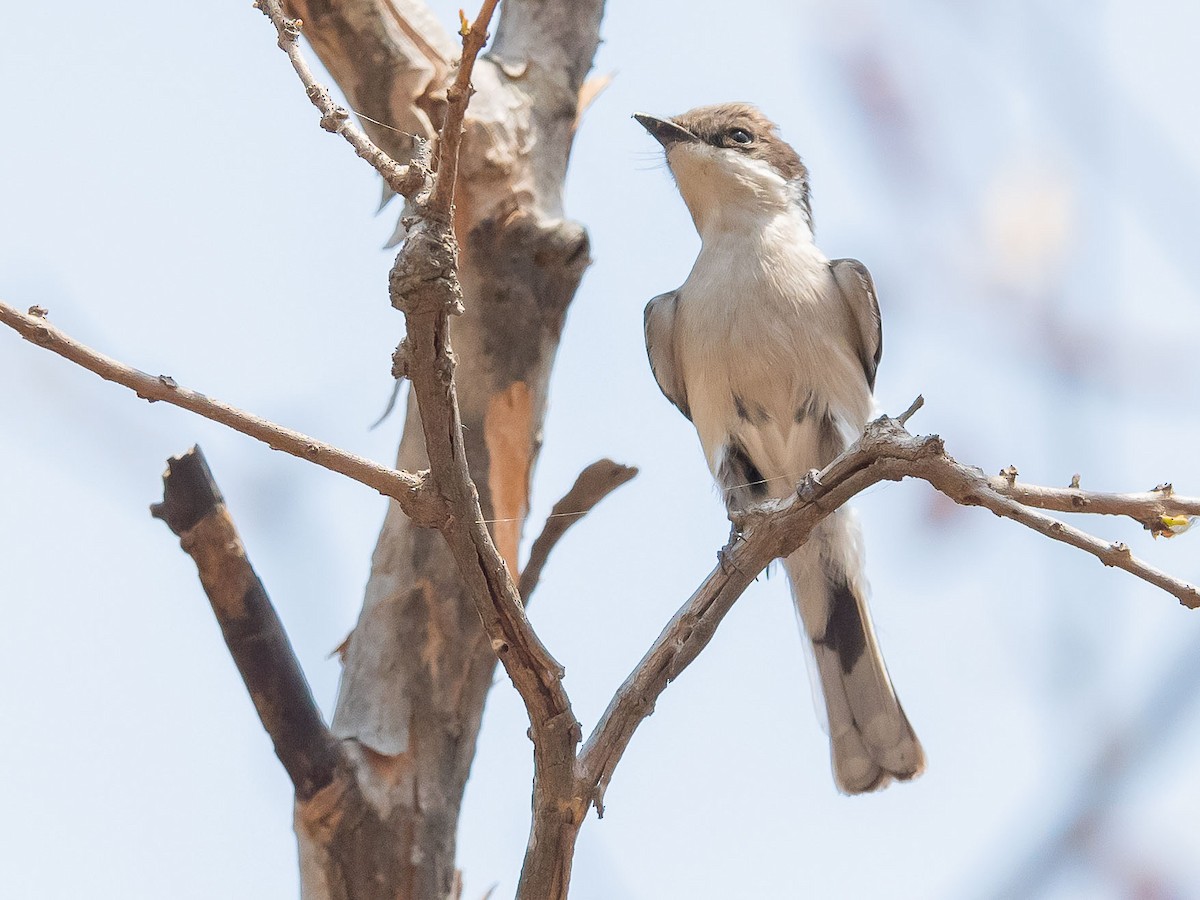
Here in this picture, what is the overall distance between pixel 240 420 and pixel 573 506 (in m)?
→ 1.42

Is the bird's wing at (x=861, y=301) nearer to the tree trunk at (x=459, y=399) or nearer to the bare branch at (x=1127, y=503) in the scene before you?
the tree trunk at (x=459, y=399)

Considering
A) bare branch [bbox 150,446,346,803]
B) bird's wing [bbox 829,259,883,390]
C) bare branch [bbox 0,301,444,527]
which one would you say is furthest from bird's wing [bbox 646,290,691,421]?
bare branch [bbox 0,301,444,527]

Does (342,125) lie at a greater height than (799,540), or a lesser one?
greater

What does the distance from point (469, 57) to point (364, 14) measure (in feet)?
10.1

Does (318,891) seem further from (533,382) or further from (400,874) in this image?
(533,382)

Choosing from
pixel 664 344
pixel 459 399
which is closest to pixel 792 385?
pixel 664 344

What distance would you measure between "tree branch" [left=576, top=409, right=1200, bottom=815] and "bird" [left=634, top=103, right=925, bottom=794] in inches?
47.0

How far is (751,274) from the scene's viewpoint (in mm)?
4473

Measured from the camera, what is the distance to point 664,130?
5086 mm

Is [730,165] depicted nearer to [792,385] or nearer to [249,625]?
[792,385]

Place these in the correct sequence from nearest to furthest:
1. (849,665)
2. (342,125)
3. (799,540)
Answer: (342,125), (799,540), (849,665)

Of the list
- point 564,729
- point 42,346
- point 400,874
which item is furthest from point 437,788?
point 42,346

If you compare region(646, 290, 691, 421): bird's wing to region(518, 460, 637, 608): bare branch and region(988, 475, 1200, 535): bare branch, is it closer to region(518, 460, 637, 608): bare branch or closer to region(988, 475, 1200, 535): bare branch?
region(518, 460, 637, 608): bare branch

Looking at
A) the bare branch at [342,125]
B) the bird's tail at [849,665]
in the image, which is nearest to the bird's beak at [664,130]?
the bird's tail at [849,665]
